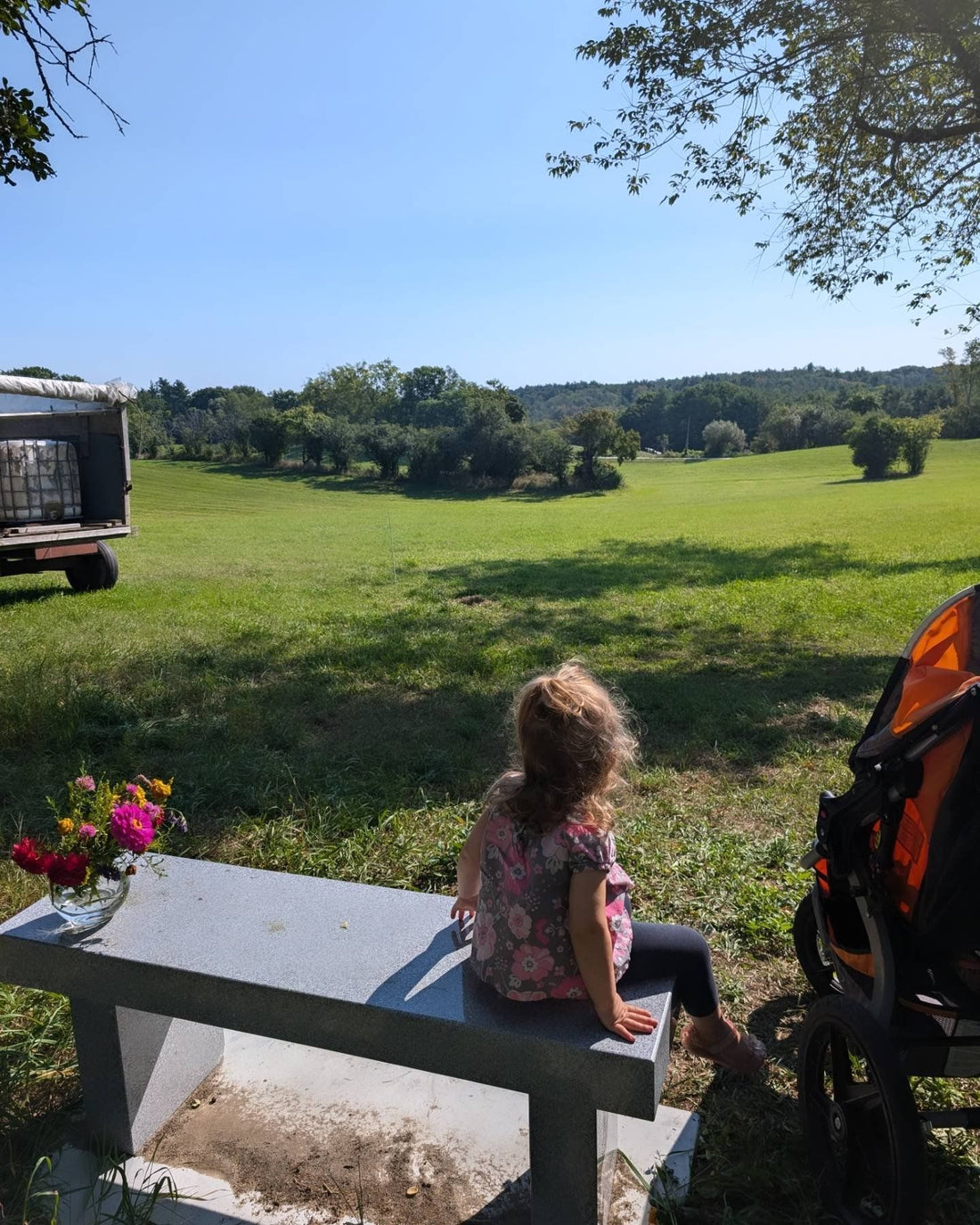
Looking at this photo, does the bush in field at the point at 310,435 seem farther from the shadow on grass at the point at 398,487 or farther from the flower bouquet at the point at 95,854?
the flower bouquet at the point at 95,854

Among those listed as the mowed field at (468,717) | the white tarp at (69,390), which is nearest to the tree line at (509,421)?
the mowed field at (468,717)

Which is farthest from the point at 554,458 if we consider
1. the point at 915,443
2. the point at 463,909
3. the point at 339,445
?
the point at 463,909

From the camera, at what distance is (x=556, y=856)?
207 centimetres

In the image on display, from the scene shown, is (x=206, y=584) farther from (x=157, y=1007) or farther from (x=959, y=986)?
(x=959, y=986)

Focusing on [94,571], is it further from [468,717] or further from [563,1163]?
[563,1163]

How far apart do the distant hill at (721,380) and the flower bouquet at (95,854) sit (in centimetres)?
12434

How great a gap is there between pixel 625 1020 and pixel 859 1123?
0.77 m

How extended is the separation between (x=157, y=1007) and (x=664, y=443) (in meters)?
108

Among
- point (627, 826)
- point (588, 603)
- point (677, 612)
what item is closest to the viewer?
point (627, 826)

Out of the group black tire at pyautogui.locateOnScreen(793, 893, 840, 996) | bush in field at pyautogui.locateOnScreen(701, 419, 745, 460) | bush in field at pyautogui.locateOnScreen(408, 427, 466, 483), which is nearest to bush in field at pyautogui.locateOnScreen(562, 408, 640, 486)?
bush in field at pyautogui.locateOnScreen(408, 427, 466, 483)

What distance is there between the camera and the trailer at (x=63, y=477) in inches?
427

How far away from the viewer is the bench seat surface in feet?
6.77

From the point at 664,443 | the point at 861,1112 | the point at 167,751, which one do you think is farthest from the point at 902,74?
the point at 664,443

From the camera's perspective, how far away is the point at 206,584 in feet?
44.2
